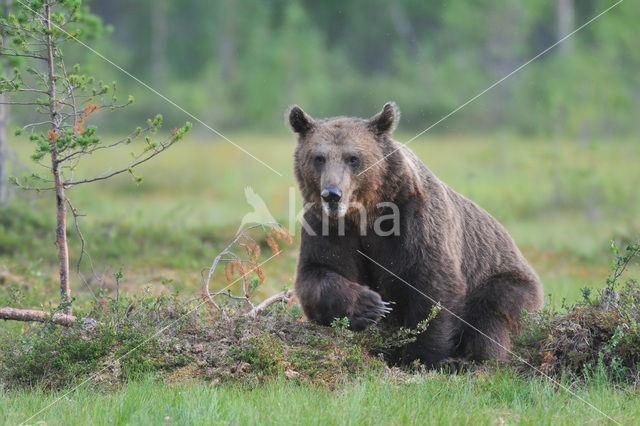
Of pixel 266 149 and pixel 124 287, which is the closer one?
pixel 124 287

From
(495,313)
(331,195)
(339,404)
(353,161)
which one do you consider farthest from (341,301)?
(495,313)

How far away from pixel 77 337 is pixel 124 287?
3.82 m

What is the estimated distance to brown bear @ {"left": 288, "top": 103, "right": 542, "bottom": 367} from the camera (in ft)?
19.3

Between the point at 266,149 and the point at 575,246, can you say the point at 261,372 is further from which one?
the point at 266,149

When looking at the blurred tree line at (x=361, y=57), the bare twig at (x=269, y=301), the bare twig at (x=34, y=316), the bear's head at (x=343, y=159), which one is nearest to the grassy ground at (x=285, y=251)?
the bare twig at (x=34, y=316)

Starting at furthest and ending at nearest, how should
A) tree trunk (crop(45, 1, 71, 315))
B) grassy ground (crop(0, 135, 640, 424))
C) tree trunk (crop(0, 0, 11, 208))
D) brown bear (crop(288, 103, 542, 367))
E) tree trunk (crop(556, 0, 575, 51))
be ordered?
1. tree trunk (crop(556, 0, 575, 51))
2. tree trunk (crop(0, 0, 11, 208))
3. brown bear (crop(288, 103, 542, 367))
4. tree trunk (crop(45, 1, 71, 315))
5. grassy ground (crop(0, 135, 640, 424))

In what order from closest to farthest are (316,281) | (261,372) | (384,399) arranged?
(384,399)
(261,372)
(316,281)

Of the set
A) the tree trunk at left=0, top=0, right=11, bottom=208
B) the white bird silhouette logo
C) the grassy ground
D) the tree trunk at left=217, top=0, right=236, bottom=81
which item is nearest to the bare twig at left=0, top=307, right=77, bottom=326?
the grassy ground

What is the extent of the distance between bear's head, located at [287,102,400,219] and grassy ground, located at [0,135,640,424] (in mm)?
1113

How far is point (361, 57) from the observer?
134 feet

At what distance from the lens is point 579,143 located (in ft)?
82.8

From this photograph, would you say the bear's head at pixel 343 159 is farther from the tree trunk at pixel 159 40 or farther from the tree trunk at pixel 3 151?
the tree trunk at pixel 159 40

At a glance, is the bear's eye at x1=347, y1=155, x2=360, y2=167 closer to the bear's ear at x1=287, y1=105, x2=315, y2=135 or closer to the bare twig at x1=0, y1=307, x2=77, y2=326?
the bear's ear at x1=287, y1=105, x2=315, y2=135

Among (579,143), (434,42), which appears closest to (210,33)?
(434,42)
